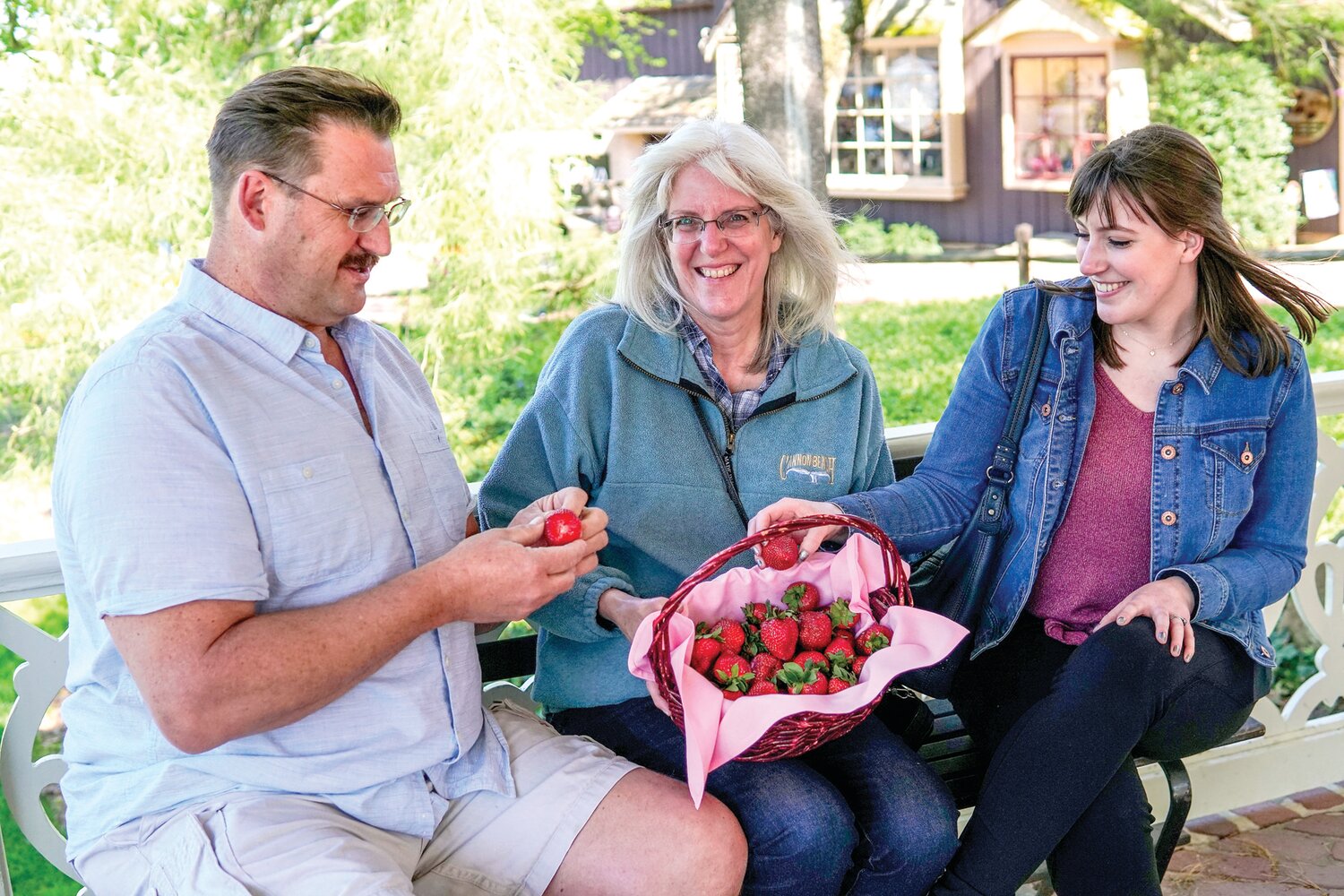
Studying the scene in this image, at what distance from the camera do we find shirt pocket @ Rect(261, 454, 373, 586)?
1684mm

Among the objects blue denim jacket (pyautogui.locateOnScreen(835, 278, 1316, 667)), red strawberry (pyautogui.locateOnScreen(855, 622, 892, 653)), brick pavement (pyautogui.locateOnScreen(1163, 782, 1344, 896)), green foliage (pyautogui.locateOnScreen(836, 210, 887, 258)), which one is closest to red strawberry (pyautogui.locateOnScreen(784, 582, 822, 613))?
red strawberry (pyautogui.locateOnScreen(855, 622, 892, 653))

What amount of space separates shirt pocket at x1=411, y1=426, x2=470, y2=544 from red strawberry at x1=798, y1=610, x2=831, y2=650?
57cm

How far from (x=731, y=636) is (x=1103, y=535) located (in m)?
0.81

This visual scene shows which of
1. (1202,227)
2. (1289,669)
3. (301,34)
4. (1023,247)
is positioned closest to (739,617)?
(1202,227)

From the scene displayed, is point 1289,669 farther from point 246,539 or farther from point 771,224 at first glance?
point 246,539

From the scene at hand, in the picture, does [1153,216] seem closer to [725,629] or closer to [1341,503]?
[725,629]

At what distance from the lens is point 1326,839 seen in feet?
9.78

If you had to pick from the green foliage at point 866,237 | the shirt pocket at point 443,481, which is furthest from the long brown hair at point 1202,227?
the green foliage at point 866,237

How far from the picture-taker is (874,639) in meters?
1.96

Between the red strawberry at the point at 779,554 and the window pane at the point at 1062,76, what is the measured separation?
1196 cm

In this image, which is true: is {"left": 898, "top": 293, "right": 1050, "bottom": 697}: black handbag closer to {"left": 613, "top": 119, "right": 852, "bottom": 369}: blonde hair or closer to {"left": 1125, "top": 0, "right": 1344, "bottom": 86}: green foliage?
{"left": 613, "top": 119, "right": 852, "bottom": 369}: blonde hair

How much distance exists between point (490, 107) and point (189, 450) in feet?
17.3

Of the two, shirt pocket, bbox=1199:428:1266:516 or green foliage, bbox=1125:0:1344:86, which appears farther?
green foliage, bbox=1125:0:1344:86

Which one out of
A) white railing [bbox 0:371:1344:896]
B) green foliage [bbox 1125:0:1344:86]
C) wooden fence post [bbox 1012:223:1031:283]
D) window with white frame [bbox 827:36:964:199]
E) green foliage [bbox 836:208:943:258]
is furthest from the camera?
window with white frame [bbox 827:36:964:199]
